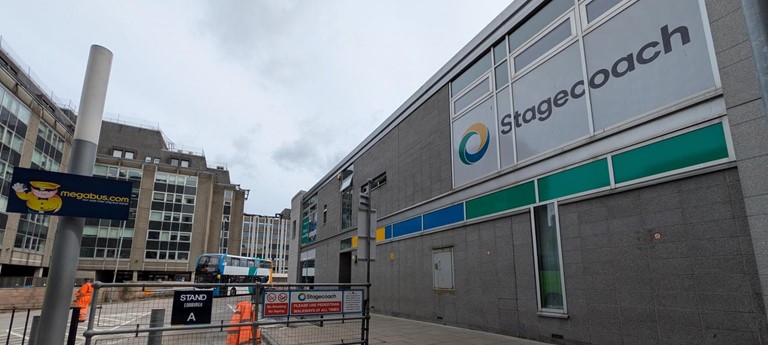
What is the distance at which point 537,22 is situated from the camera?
10.8 meters

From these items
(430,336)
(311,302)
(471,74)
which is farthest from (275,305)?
(471,74)

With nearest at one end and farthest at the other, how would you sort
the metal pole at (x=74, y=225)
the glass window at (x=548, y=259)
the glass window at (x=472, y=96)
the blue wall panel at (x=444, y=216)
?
the metal pole at (x=74, y=225)
the glass window at (x=548, y=259)
the glass window at (x=472, y=96)
the blue wall panel at (x=444, y=216)

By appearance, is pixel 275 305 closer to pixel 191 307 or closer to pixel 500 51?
pixel 191 307

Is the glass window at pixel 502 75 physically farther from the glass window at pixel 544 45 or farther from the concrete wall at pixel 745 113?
the concrete wall at pixel 745 113

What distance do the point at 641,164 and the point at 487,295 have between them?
535 cm

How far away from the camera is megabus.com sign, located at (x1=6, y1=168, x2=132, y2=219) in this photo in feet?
16.9

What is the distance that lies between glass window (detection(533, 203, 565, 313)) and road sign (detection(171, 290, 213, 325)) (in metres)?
7.07

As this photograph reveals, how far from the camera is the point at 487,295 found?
11234mm

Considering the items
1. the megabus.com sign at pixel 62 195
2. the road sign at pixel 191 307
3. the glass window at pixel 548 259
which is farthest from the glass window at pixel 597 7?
the megabus.com sign at pixel 62 195

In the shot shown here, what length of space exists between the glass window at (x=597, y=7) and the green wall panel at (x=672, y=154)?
10.5ft

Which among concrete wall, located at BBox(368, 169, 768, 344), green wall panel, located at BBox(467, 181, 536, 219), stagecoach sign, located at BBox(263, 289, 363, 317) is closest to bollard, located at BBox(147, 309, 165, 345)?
stagecoach sign, located at BBox(263, 289, 363, 317)

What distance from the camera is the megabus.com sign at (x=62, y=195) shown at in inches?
203

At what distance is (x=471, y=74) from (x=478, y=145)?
259 centimetres

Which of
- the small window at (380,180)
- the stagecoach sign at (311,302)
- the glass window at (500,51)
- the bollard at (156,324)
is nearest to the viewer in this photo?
the bollard at (156,324)
